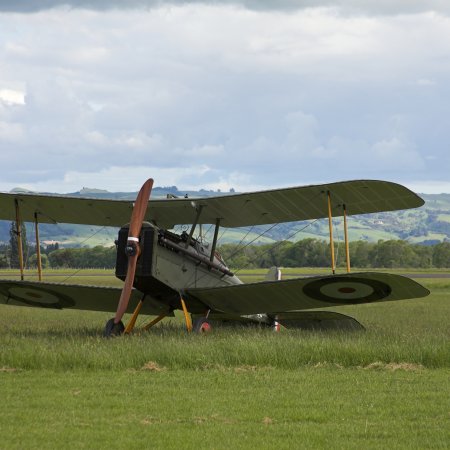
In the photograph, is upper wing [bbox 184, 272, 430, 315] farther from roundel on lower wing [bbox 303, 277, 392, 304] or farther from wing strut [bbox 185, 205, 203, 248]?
wing strut [bbox 185, 205, 203, 248]

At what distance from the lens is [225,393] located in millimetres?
9219

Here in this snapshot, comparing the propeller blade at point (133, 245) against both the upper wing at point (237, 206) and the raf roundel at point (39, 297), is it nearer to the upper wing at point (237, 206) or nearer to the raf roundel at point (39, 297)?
the upper wing at point (237, 206)

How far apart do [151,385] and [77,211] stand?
8.43 meters

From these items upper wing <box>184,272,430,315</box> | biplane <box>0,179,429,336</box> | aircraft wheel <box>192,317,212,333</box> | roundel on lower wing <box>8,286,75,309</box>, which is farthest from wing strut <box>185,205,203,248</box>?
roundel on lower wing <box>8,286,75,309</box>

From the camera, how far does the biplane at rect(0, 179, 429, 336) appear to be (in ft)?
48.4

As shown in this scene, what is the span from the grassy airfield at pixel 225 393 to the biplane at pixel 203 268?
4.98ft

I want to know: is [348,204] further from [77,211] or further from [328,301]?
[77,211]

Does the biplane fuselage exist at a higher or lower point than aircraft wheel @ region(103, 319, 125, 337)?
higher

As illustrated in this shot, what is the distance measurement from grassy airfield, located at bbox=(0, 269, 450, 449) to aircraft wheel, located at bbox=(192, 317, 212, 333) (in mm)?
1522

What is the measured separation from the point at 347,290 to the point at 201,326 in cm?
276

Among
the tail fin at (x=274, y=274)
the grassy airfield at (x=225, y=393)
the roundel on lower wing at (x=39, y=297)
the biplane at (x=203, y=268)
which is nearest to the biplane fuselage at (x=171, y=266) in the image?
the biplane at (x=203, y=268)

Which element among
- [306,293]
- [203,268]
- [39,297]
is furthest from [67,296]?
[306,293]

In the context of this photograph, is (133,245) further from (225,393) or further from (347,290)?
(225,393)

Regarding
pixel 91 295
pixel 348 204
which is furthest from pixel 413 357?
pixel 91 295
